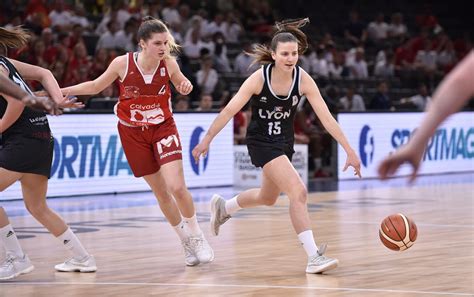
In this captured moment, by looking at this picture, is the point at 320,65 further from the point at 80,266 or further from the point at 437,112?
the point at 437,112

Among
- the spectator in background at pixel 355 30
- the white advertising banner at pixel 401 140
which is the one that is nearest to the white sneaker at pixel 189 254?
the white advertising banner at pixel 401 140

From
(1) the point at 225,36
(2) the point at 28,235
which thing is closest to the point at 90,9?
(1) the point at 225,36

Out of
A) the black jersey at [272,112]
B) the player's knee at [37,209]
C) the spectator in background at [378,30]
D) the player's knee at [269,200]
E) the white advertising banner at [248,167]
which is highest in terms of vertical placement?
the spectator in background at [378,30]

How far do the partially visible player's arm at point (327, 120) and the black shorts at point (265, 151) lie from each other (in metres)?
0.42

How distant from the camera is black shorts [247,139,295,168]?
828 centimetres

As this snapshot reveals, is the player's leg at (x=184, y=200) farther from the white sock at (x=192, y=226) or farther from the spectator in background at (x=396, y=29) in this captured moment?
the spectator in background at (x=396, y=29)

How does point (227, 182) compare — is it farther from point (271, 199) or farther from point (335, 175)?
point (271, 199)

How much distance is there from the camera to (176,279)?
25.6ft

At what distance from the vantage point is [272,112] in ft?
27.6

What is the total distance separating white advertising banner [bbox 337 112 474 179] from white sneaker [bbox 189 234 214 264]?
33.7 ft

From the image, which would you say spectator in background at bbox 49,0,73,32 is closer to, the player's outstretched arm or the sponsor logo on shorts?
the sponsor logo on shorts

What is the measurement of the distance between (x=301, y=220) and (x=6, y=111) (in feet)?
7.95

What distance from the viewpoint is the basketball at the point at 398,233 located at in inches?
316

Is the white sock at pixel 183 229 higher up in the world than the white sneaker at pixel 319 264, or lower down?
higher up
